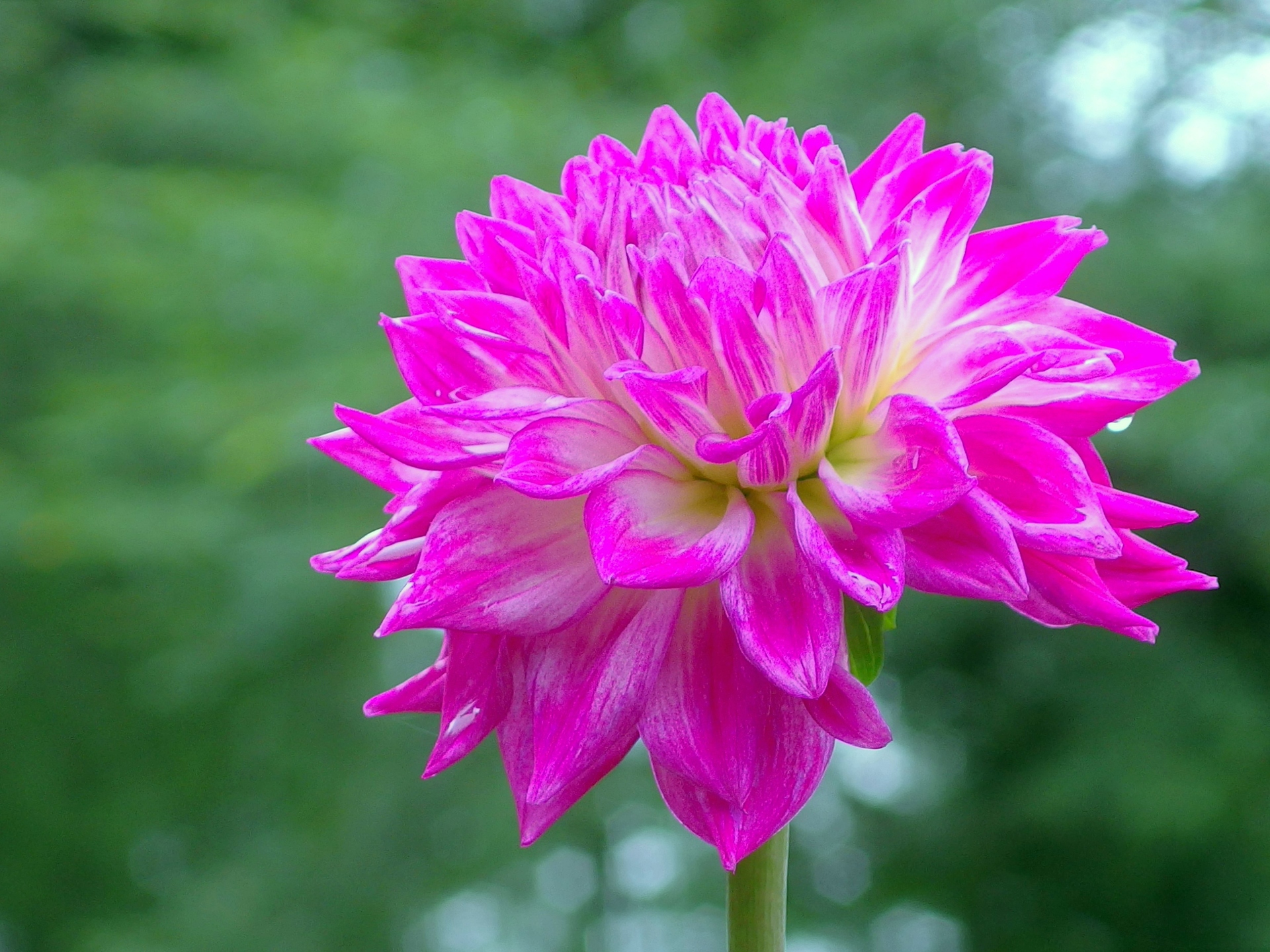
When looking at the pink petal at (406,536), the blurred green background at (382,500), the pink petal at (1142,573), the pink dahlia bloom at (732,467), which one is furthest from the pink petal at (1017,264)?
the blurred green background at (382,500)

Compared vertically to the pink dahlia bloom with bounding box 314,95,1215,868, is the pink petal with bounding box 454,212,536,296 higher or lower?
higher

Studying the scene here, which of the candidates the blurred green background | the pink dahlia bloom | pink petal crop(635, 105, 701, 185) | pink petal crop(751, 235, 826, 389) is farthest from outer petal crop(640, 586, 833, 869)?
the blurred green background

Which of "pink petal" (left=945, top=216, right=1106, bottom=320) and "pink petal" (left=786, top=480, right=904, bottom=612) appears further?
"pink petal" (left=945, top=216, right=1106, bottom=320)

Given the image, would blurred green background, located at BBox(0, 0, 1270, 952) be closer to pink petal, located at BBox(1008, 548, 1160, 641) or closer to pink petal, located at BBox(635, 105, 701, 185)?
pink petal, located at BBox(635, 105, 701, 185)

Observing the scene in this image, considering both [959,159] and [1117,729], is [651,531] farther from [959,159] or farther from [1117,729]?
[1117,729]

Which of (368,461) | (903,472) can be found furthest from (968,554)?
(368,461)

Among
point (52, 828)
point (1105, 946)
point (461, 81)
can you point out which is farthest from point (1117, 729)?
point (52, 828)

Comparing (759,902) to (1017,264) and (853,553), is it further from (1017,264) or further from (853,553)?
(1017,264)

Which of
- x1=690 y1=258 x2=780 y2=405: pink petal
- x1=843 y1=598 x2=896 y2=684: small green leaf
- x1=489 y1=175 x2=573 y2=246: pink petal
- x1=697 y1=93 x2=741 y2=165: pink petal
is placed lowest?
x1=843 y1=598 x2=896 y2=684: small green leaf
